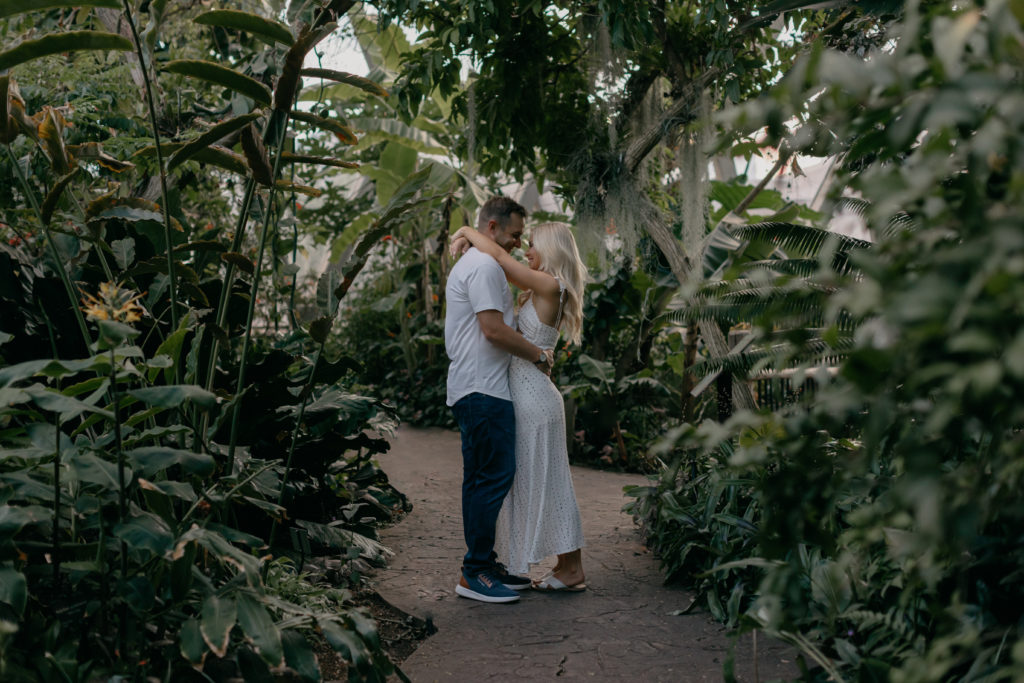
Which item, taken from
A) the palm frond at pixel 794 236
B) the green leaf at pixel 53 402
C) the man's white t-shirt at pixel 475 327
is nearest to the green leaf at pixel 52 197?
the green leaf at pixel 53 402

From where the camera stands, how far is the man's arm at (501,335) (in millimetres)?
3803

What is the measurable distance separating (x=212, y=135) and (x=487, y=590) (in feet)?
7.58

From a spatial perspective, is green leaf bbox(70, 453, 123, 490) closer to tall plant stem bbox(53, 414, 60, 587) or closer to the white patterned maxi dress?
tall plant stem bbox(53, 414, 60, 587)

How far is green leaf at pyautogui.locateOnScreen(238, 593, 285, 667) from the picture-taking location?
199cm

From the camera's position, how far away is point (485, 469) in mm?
3867

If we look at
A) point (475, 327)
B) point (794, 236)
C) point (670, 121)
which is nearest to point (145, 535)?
point (794, 236)

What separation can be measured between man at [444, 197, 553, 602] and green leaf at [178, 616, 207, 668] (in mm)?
1884

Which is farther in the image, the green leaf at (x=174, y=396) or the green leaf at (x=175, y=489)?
the green leaf at (x=175, y=489)

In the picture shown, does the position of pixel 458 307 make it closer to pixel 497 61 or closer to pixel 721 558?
pixel 721 558

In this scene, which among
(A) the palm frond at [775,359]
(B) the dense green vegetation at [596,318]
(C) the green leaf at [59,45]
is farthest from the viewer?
(C) the green leaf at [59,45]

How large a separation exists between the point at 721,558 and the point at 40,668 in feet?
8.18

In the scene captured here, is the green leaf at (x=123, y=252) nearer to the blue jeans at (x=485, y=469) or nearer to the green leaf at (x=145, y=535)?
the green leaf at (x=145, y=535)

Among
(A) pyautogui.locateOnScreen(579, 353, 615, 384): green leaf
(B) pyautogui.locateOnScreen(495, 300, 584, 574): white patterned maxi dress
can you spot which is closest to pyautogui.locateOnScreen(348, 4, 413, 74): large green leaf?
(A) pyautogui.locateOnScreen(579, 353, 615, 384): green leaf

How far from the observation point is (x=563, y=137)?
5.88 m
